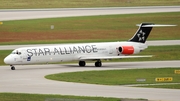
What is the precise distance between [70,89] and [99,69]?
547 inches

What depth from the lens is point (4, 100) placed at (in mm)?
33781

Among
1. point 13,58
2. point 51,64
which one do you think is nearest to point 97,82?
point 13,58

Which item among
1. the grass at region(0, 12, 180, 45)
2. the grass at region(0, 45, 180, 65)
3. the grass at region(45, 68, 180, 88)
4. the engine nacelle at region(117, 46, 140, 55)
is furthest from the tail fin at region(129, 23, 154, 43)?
the grass at region(0, 12, 180, 45)

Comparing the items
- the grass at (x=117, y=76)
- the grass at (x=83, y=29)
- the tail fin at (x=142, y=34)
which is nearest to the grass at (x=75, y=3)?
the grass at (x=83, y=29)

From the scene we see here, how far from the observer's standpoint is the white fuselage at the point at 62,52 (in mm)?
52912

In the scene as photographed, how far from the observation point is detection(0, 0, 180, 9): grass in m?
109

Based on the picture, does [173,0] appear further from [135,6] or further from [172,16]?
[172,16]

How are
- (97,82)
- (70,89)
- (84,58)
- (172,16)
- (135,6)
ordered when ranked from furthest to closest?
1. (135,6)
2. (172,16)
3. (84,58)
4. (97,82)
5. (70,89)

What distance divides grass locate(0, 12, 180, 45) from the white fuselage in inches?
657

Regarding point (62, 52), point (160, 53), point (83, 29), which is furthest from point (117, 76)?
point (83, 29)

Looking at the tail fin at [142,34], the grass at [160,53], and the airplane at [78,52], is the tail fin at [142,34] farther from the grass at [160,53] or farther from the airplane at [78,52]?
the grass at [160,53]

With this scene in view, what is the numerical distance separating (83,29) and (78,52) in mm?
27050

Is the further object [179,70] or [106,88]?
[179,70]

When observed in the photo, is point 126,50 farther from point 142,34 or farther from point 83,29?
point 83,29
